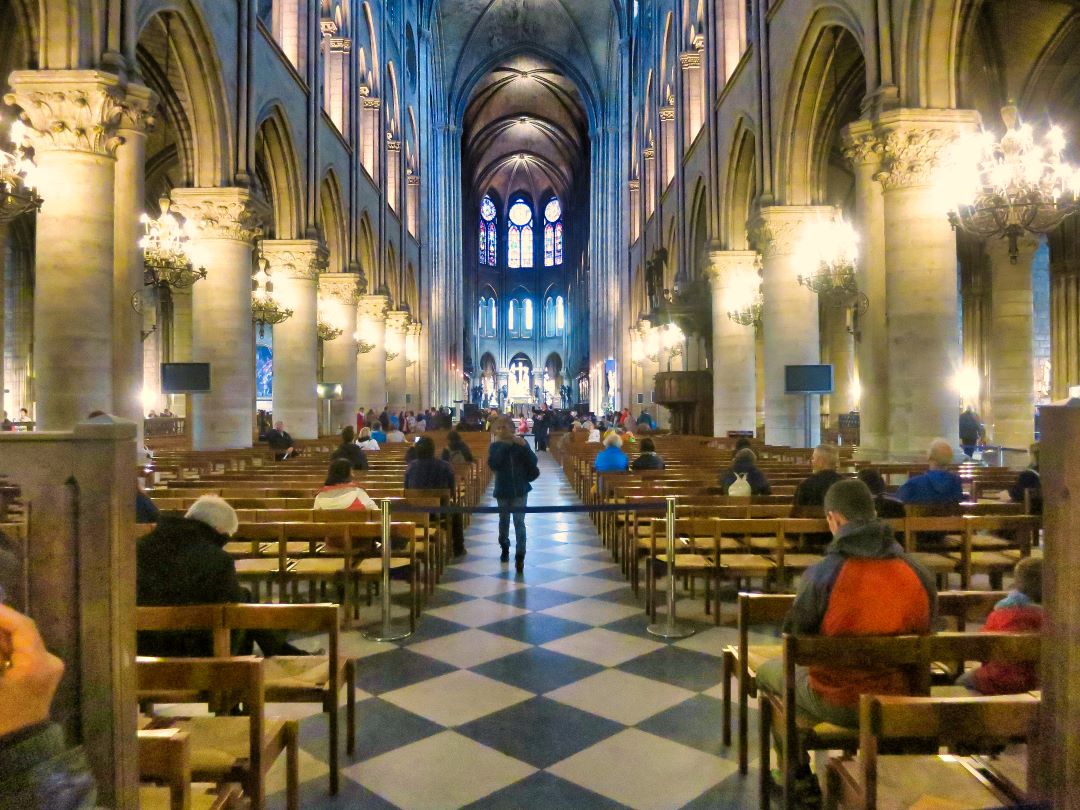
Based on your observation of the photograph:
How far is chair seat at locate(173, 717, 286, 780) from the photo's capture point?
239 cm

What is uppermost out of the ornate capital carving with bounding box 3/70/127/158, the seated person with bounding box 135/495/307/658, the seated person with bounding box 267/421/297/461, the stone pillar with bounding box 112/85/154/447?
the ornate capital carving with bounding box 3/70/127/158

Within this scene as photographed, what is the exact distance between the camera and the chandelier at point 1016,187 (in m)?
7.92

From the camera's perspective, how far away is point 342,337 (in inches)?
819

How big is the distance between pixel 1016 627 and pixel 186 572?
3108 mm

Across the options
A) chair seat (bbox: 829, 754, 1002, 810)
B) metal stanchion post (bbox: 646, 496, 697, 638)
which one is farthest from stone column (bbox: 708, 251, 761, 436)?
chair seat (bbox: 829, 754, 1002, 810)

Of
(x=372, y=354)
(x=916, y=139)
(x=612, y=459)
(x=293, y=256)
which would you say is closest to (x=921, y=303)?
(x=916, y=139)

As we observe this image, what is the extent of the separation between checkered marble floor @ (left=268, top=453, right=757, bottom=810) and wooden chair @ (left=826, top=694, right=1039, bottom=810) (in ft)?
2.49

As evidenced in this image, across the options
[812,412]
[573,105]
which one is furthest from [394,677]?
[573,105]

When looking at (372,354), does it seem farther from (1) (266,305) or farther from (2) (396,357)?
(1) (266,305)

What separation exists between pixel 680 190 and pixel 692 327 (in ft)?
12.5

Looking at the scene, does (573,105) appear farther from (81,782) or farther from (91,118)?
(81,782)

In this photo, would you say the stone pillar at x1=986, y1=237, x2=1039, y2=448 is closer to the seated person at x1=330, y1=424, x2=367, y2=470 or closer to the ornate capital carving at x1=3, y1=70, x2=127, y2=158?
the seated person at x1=330, y1=424, x2=367, y2=470

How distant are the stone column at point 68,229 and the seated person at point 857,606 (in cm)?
835

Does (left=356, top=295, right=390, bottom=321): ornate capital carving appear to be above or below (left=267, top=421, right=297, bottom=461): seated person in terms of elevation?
above
